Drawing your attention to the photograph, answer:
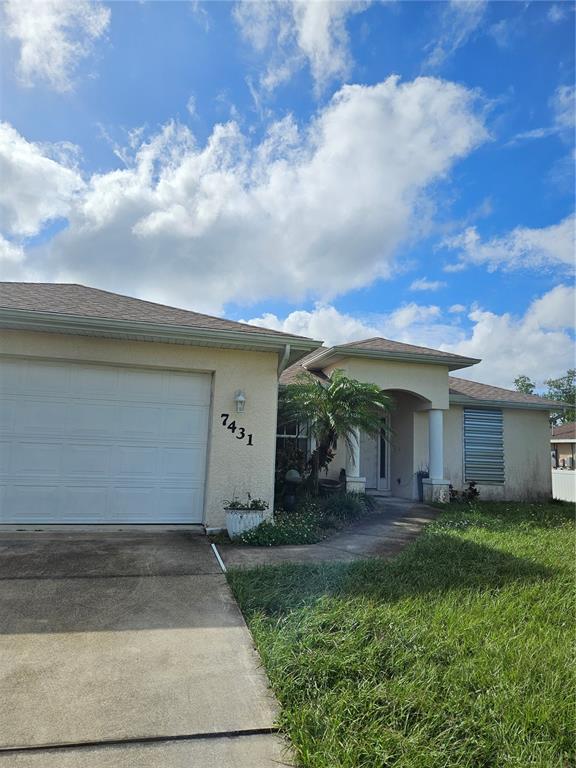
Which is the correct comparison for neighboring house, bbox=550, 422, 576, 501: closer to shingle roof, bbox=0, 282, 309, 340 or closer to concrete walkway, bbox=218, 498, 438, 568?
concrete walkway, bbox=218, 498, 438, 568

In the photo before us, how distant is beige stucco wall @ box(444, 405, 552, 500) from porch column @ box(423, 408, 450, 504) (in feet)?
3.55

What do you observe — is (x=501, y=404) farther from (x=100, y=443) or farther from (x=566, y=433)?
(x=566, y=433)

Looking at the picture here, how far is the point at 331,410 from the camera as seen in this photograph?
954 cm

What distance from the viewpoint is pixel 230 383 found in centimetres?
742

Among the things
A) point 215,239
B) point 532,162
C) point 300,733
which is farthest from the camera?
point 215,239

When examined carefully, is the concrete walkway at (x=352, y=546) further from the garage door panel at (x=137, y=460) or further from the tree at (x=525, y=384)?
the tree at (x=525, y=384)

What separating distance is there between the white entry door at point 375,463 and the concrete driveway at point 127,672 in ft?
30.1

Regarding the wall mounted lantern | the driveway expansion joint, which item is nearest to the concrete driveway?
the driveway expansion joint

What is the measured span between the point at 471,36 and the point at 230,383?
23.6 ft

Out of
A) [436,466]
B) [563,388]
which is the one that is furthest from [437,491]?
[563,388]

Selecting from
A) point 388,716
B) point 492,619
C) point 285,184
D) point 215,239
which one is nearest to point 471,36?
point 285,184

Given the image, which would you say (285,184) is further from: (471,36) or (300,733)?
(300,733)

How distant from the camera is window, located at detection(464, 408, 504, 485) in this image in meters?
13.4

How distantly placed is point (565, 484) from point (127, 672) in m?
17.8
